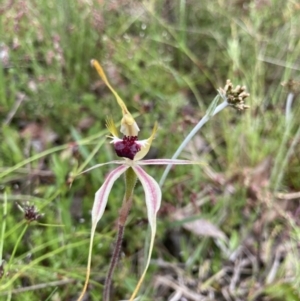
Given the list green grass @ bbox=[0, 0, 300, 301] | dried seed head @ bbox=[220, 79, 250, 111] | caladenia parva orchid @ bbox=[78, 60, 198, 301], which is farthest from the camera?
green grass @ bbox=[0, 0, 300, 301]

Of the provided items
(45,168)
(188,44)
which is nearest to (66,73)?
(45,168)

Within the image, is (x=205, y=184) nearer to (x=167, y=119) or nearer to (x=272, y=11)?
(x=167, y=119)

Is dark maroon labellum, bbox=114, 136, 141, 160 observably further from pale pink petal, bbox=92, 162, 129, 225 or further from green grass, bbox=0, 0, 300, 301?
green grass, bbox=0, 0, 300, 301

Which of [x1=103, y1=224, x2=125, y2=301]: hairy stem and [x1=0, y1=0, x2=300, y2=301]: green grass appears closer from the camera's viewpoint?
[x1=103, y1=224, x2=125, y2=301]: hairy stem

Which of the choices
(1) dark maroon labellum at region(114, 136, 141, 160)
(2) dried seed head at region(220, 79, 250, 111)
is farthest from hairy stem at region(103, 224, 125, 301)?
(2) dried seed head at region(220, 79, 250, 111)

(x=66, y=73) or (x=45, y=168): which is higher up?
(x=66, y=73)

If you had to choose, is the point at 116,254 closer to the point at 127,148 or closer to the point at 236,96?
the point at 127,148
